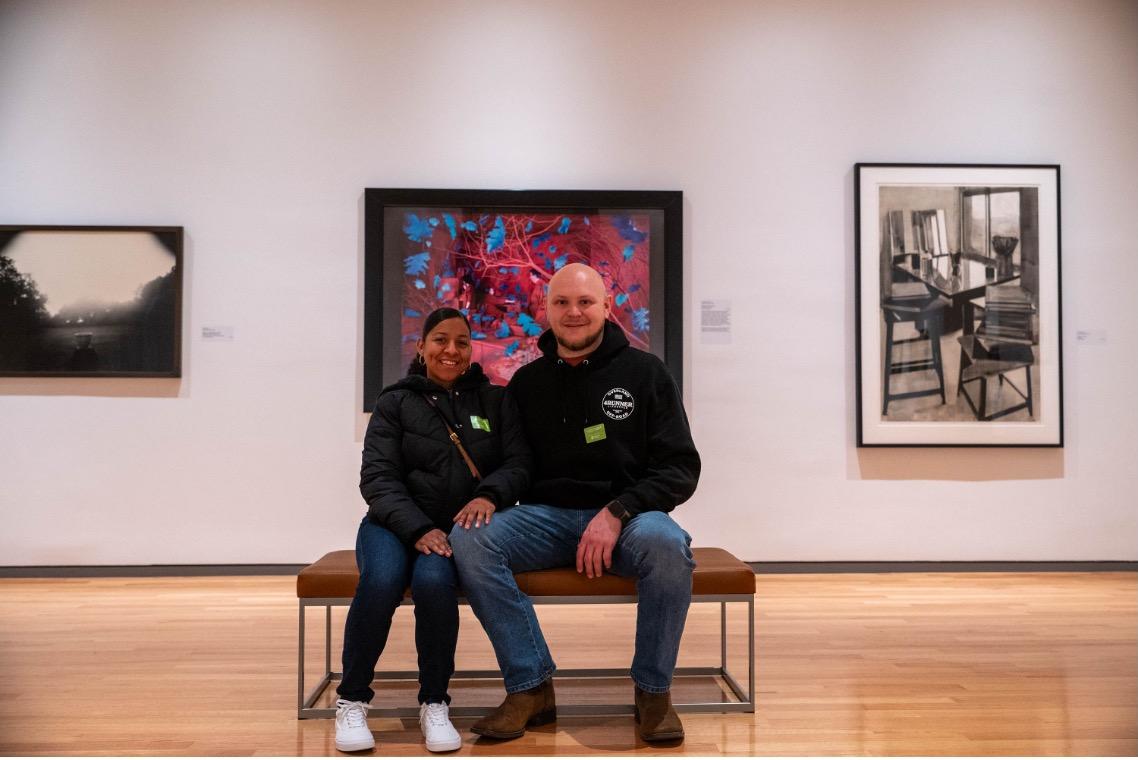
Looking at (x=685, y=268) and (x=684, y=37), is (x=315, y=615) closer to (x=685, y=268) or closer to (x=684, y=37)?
(x=685, y=268)

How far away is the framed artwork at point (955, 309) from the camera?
4.98 meters

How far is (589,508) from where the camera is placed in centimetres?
268

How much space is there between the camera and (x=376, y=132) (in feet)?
16.5

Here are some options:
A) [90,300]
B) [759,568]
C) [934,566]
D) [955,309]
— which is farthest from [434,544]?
[955,309]

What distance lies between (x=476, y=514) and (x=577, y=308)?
28.1 inches

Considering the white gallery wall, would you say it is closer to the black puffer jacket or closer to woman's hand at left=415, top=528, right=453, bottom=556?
the black puffer jacket

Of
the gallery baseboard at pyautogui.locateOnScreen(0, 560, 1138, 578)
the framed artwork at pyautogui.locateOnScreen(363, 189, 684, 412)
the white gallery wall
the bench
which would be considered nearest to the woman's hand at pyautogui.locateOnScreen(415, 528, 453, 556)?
the bench

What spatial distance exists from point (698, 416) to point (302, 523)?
2342mm

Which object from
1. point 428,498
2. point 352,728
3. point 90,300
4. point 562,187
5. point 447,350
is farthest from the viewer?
point 562,187

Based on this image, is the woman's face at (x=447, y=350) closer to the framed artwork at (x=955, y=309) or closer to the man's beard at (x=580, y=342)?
the man's beard at (x=580, y=342)

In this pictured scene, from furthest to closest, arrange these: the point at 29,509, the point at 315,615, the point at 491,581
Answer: the point at 29,509, the point at 315,615, the point at 491,581

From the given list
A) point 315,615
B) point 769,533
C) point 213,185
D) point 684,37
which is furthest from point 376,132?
point 769,533

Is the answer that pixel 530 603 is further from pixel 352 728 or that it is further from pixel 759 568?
pixel 759 568

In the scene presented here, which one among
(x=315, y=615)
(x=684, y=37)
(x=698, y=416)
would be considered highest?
(x=684, y=37)
